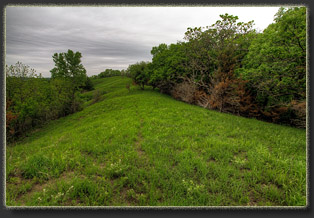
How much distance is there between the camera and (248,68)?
55.2 ft

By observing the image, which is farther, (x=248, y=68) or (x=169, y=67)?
(x=169, y=67)

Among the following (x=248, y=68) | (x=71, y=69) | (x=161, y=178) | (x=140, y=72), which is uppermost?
(x=140, y=72)

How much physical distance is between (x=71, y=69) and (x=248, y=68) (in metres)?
37.1

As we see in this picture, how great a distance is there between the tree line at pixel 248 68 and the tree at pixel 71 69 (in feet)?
71.0

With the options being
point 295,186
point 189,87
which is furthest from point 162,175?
point 189,87

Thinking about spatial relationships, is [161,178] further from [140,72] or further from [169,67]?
[140,72]

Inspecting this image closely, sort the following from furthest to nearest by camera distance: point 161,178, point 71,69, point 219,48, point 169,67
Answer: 1. point 169,67
2. point 71,69
3. point 219,48
4. point 161,178

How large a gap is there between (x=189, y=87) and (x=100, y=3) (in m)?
22.4

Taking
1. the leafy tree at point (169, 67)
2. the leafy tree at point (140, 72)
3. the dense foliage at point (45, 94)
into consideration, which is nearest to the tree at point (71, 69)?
the dense foliage at point (45, 94)

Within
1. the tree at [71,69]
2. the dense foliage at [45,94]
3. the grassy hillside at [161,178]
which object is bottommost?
the grassy hillside at [161,178]

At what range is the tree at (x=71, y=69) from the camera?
93.2 ft

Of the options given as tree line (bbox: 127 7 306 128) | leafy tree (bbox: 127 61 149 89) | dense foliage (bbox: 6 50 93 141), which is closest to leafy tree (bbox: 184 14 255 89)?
tree line (bbox: 127 7 306 128)

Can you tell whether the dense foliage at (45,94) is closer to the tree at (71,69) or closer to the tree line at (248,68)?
the tree at (71,69)

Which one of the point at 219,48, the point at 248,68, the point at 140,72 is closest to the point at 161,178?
the point at 248,68
